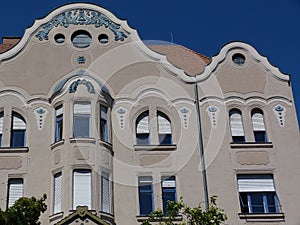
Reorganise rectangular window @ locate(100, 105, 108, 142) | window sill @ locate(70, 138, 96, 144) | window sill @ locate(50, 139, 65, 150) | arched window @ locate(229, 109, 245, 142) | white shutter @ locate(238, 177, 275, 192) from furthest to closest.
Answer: arched window @ locate(229, 109, 245, 142), rectangular window @ locate(100, 105, 108, 142), white shutter @ locate(238, 177, 275, 192), window sill @ locate(50, 139, 65, 150), window sill @ locate(70, 138, 96, 144)

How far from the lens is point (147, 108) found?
25.2 meters

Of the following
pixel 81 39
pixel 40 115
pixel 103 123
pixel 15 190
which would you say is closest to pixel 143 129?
pixel 103 123

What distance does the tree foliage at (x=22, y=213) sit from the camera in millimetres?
17344

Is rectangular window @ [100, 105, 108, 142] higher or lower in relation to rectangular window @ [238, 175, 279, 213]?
higher

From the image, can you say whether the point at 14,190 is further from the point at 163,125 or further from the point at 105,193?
the point at 163,125

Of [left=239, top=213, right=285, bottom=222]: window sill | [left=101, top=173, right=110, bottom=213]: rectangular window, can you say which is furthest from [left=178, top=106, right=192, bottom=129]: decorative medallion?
[left=239, top=213, right=285, bottom=222]: window sill

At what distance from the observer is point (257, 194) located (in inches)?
936

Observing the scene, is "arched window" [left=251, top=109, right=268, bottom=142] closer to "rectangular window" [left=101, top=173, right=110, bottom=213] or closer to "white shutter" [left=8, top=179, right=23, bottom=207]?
"rectangular window" [left=101, top=173, right=110, bottom=213]

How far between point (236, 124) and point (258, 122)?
3.14 feet

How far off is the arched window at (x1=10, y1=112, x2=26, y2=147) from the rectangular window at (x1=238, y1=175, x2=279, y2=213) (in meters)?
8.77

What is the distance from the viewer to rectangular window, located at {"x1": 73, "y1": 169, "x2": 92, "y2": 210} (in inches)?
A: 872

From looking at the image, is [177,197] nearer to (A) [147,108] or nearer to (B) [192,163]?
(B) [192,163]

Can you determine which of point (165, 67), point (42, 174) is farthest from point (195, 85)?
point (42, 174)

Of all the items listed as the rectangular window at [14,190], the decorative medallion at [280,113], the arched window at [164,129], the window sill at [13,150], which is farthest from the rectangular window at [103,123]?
the decorative medallion at [280,113]
